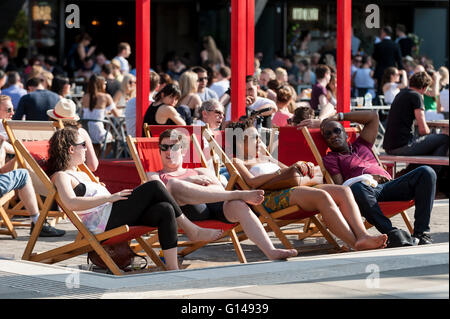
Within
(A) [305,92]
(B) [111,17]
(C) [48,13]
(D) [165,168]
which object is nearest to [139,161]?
(D) [165,168]

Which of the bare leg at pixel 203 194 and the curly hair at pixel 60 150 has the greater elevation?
the curly hair at pixel 60 150

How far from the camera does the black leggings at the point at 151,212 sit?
6.13 m

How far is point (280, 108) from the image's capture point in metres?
10.5

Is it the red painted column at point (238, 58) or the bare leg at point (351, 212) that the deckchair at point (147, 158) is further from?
the red painted column at point (238, 58)

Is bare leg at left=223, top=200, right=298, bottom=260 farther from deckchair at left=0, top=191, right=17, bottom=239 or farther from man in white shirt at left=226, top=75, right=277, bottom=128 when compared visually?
man in white shirt at left=226, top=75, right=277, bottom=128

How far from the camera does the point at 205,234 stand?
6457 millimetres

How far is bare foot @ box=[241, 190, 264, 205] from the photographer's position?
6.39m

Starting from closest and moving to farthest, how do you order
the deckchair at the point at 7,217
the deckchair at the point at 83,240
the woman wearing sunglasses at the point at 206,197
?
the deckchair at the point at 83,240, the woman wearing sunglasses at the point at 206,197, the deckchair at the point at 7,217

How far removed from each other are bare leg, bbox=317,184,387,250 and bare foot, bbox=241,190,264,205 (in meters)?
0.62

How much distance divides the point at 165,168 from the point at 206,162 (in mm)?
516

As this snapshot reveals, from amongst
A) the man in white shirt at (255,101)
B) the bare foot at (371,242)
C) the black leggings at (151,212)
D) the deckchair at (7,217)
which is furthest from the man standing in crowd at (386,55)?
the black leggings at (151,212)

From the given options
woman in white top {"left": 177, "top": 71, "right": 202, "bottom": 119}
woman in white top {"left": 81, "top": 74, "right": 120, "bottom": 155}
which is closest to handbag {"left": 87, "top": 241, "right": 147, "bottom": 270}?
woman in white top {"left": 177, "top": 71, "right": 202, "bottom": 119}

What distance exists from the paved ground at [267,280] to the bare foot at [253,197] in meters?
0.55
